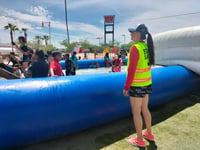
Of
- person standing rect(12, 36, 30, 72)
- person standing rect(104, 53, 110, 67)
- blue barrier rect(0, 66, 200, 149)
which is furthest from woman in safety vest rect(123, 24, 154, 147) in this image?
person standing rect(104, 53, 110, 67)

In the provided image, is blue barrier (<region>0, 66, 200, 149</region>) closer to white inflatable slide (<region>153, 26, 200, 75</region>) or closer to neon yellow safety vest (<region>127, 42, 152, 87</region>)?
neon yellow safety vest (<region>127, 42, 152, 87</region>)

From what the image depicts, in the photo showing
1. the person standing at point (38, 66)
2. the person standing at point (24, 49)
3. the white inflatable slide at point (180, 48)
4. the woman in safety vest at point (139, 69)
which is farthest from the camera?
the person standing at point (24, 49)

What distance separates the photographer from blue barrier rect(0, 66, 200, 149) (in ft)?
5.97

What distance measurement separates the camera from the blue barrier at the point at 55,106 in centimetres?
182

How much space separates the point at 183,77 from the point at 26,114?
11.4 feet

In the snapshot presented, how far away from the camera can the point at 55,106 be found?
6.48ft

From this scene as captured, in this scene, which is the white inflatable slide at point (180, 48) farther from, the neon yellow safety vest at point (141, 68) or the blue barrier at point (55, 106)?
the neon yellow safety vest at point (141, 68)

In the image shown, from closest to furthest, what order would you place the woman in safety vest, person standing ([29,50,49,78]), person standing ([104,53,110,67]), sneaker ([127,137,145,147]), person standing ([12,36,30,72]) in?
1. the woman in safety vest
2. sneaker ([127,137,145,147])
3. person standing ([29,50,49,78])
4. person standing ([12,36,30,72])
5. person standing ([104,53,110,67])

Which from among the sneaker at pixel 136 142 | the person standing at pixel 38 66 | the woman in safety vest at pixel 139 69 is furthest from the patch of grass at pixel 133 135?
the person standing at pixel 38 66

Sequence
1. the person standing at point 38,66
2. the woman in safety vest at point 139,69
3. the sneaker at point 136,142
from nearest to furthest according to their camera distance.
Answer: the woman in safety vest at point 139,69, the sneaker at point 136,142, the person standing at point 38,66

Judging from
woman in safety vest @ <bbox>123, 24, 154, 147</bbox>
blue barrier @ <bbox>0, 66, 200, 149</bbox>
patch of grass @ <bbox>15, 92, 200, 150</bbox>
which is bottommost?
patch of grass @ <bbox>15, 92, 200, 150</bbox>

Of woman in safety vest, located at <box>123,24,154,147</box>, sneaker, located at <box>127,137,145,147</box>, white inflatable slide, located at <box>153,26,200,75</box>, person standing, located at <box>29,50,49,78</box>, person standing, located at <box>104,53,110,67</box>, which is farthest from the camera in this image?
person standing, located at <box>104,53,110,67</box>

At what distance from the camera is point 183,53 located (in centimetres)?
429

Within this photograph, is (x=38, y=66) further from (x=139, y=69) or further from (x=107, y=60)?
(x=107, y=60)
